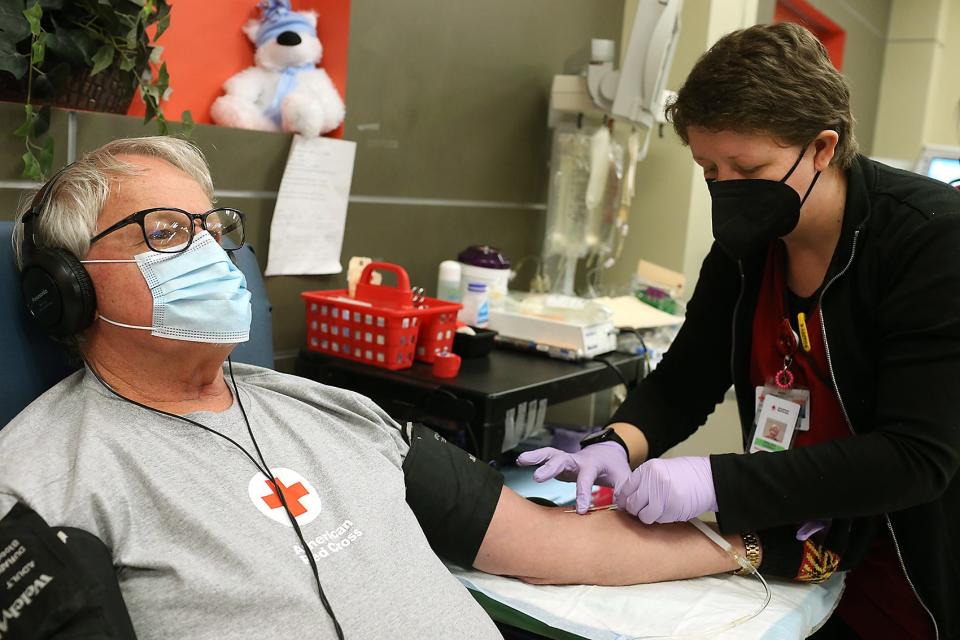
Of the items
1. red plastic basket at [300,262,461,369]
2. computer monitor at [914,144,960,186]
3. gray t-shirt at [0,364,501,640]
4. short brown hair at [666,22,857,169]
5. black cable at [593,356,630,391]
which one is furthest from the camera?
computer monitor at [914,144,960,186]

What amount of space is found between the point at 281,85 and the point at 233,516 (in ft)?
4.39

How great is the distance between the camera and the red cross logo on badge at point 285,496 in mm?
1146

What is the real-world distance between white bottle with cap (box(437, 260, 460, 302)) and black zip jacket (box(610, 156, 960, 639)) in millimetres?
1101

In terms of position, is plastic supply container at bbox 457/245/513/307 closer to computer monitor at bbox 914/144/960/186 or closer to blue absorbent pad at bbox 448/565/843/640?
blue absorbent pad at bbox 448/565/843/640

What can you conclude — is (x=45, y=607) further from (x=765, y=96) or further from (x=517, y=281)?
(x=517, y=281)

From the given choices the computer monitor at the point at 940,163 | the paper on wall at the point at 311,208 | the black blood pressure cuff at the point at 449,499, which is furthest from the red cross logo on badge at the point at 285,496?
the computer monitor at the point at 940,163

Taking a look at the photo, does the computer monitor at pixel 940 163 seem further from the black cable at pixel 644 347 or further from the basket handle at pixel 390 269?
the basket handle at pixel 390 269

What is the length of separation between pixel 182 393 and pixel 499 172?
1.81m

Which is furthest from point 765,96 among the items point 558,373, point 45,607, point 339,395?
point 45,607

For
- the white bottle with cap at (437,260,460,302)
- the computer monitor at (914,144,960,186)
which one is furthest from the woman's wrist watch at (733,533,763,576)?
the computer monitor at (914,144,960,186)

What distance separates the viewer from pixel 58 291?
3.77 feet

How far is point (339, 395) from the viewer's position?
1.41 meters

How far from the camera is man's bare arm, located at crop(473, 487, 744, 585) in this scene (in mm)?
1348

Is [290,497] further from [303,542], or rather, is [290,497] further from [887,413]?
[887,413]
